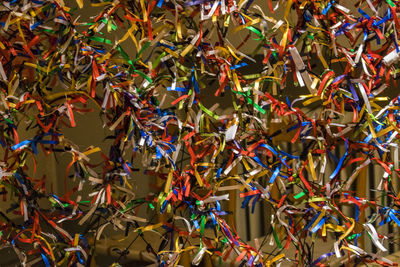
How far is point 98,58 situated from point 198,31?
4.0 inches

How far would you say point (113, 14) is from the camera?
1.68ft

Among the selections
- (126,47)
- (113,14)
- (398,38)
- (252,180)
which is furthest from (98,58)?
(126,47)

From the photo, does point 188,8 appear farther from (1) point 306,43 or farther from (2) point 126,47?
(2) point 126,47

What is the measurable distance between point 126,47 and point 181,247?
105cm

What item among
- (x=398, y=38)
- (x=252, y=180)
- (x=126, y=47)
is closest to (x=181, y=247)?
(x=252, y=180)

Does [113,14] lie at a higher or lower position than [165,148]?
higher

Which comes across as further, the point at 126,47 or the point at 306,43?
the point at 126,47

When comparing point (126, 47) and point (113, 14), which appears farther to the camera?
point (126, 47)

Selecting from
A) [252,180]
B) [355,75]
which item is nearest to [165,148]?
[252,180]

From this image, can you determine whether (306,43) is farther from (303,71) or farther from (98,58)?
(98,58)

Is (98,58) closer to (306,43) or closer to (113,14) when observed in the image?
(113,14)

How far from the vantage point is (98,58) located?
0.50 meters

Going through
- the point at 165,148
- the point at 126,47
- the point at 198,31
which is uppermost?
the point at 198,31

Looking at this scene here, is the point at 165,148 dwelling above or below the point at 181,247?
above
